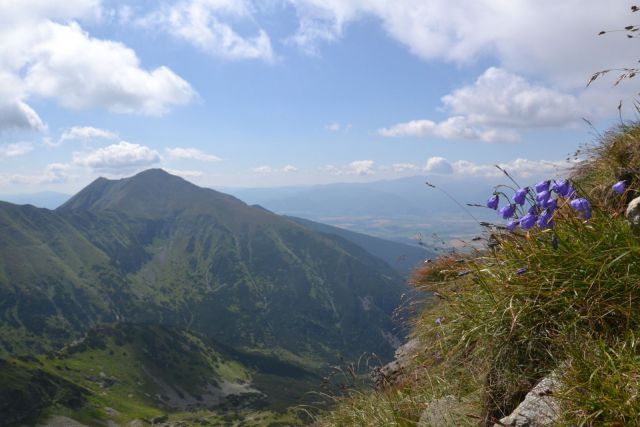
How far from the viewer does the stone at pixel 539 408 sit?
13.6 feet

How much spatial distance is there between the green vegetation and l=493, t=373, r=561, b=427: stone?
10cm

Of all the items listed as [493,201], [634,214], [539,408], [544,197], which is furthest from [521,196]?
[539,408]

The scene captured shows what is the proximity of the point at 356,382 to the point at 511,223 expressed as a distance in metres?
3.58

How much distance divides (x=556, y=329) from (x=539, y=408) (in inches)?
35.4

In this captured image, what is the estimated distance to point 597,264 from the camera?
4.70 metres

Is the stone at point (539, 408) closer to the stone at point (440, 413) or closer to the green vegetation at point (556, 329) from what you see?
the green vegetation at point (556, 329)

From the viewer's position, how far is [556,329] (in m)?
4.80

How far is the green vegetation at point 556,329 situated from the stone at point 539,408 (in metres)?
0.10

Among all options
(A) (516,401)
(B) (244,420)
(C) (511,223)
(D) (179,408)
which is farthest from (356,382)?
(D) (179,408)

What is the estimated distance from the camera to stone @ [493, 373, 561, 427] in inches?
163

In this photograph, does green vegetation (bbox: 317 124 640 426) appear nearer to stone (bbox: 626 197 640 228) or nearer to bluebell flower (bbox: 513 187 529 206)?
stone (bbox: 626 197 640 228)

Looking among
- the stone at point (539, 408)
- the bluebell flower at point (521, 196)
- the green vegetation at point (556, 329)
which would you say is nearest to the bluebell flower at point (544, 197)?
the green vegetation at point (556, 329)

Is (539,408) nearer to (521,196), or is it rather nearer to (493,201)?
(521,196)

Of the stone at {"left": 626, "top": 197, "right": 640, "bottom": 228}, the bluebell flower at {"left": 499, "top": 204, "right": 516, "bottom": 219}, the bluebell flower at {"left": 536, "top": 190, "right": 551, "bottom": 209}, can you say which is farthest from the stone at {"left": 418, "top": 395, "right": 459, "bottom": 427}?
the stone at {"left": 626, "top": 197, "right": 640, "bottom": 228}
